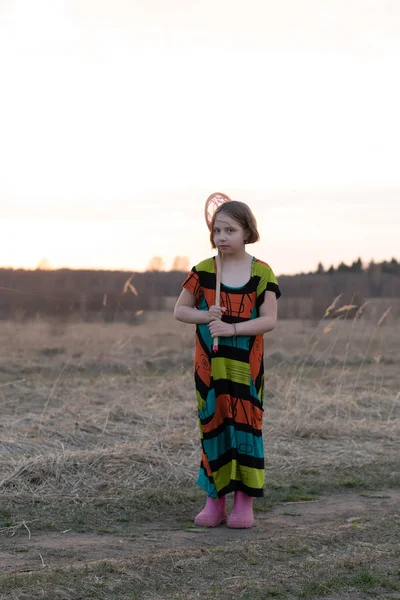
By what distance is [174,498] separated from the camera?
5203mm

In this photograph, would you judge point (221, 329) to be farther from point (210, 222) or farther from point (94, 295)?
point (94, 295)

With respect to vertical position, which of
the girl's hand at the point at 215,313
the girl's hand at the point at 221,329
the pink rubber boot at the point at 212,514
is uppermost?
the girl's hand at the point at 215,313

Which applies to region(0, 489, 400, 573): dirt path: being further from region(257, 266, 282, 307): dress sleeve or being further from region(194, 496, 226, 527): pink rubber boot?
region(257, 266, 282, 307): dress sleeve

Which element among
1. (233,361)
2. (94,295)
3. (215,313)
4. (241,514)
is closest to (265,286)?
(215,313)

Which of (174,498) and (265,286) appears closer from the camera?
(265,286)

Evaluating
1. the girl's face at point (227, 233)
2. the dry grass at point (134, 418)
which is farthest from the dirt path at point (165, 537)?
the girl's face at point (227, 233)

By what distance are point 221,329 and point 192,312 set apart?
0.74 feet

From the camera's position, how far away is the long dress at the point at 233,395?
4.44 meters

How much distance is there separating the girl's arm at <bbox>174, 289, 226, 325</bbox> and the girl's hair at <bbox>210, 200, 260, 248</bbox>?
46 centimetres

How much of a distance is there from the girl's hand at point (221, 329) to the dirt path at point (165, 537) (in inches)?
43.8

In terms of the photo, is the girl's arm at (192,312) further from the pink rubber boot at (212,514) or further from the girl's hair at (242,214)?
the pink rubber boot at (212,514)

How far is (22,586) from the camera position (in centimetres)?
329

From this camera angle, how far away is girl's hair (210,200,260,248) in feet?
14.6

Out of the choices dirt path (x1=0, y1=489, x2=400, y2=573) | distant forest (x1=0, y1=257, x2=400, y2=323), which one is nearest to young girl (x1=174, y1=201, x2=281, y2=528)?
dirt path (x1=0, y1=489, x2=400, y2=573)
